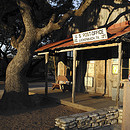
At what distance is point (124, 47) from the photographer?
366 inches

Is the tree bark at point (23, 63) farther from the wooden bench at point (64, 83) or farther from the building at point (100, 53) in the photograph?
the wooden bench at point (64, 83)

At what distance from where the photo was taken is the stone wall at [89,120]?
197 inches

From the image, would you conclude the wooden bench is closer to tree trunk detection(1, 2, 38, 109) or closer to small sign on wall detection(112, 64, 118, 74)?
small sign on wall detection(112, 64, 118, 74)

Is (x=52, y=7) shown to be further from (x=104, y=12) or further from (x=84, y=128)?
(x=84, y=128)

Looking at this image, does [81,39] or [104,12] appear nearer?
[81,39]

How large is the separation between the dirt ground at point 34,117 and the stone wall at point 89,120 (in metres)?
0.85

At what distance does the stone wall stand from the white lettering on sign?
2869 mm

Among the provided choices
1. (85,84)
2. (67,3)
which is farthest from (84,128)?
(67,3)

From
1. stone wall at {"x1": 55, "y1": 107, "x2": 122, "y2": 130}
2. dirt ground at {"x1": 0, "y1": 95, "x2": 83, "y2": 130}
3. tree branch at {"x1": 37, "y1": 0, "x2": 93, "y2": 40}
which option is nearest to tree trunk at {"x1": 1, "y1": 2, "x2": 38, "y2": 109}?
tree branch at {"x1": 37, "y1": 0, "x2": 93, "y2": 40}

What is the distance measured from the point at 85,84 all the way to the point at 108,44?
449cm

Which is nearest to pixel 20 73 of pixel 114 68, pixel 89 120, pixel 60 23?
pixel 60 23

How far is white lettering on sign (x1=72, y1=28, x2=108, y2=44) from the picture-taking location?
716 cm

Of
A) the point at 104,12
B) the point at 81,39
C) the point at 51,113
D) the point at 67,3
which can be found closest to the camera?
the point at 51,113

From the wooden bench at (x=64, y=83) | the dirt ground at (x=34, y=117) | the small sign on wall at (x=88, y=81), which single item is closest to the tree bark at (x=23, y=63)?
the dirt ground at (x=34, y=117)
